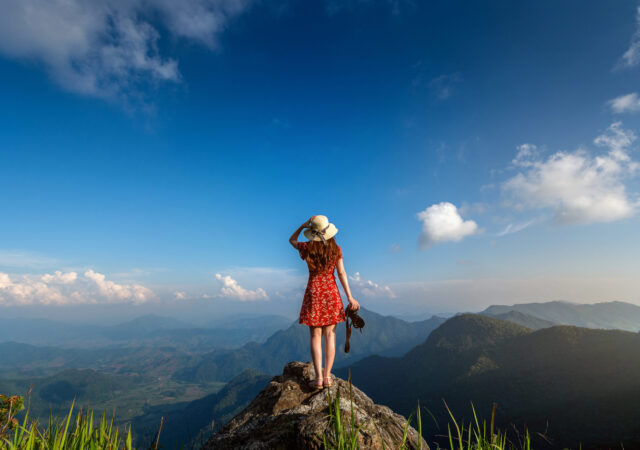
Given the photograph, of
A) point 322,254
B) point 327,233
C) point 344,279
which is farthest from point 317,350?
point 327,233

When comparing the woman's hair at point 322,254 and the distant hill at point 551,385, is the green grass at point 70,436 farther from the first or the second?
the distant hill at point 551,385

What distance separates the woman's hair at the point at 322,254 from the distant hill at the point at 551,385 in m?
86.7

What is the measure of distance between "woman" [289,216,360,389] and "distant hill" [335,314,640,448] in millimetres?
85936

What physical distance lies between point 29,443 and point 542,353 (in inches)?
8001

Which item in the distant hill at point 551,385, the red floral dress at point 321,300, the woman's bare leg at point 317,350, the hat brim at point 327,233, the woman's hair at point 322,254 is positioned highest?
the hat brim at point 327,233

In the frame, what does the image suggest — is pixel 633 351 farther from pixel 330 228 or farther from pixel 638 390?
pixel 330 228

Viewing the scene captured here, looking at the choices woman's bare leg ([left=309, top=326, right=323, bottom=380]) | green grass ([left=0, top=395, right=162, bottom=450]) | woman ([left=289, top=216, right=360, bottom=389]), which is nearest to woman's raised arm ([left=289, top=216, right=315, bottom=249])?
woman ([left=289, top=216, right=360, bottom=389])

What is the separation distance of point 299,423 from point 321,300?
2684 millimetres

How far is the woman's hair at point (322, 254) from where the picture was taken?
23.4 ft

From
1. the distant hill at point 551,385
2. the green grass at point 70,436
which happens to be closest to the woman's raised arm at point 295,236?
the green grass at point 70,436

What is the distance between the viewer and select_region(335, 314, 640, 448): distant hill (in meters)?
89.6

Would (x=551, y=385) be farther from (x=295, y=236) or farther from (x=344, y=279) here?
(x=295, y=236)

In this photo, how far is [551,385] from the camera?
129m

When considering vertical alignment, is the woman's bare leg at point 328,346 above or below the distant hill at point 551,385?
above
